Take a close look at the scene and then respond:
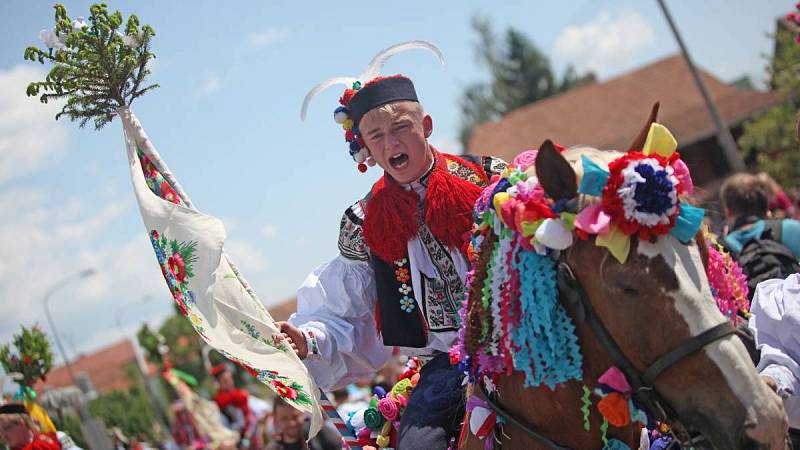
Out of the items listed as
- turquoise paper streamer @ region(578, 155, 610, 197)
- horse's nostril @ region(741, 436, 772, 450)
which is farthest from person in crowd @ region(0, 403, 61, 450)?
horse's nostril @ region(741, 436, 772, 450)

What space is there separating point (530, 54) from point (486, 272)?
58.4 meters

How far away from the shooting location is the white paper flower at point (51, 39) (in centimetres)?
384

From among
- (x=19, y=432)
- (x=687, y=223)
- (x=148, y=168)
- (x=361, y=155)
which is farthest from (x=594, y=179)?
(x=19, y=432)

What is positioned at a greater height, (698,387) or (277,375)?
(277,375)

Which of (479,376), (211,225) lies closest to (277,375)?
(211,225)

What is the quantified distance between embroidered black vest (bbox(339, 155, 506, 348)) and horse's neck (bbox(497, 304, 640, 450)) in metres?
0.83

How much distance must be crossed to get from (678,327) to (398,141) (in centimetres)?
196

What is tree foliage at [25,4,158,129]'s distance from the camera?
3850 mm

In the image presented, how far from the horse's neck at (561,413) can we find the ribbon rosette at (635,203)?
49cm

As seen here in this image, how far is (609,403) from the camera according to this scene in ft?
9.31

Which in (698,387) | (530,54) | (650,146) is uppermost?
(530,54)

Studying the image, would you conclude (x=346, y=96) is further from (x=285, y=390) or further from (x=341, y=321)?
(x=285, y=390)

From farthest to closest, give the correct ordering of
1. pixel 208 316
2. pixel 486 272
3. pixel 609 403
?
pixel 208 316 → pixel 486 272 → pixel 609 403

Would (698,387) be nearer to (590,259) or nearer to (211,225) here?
(590,259)
